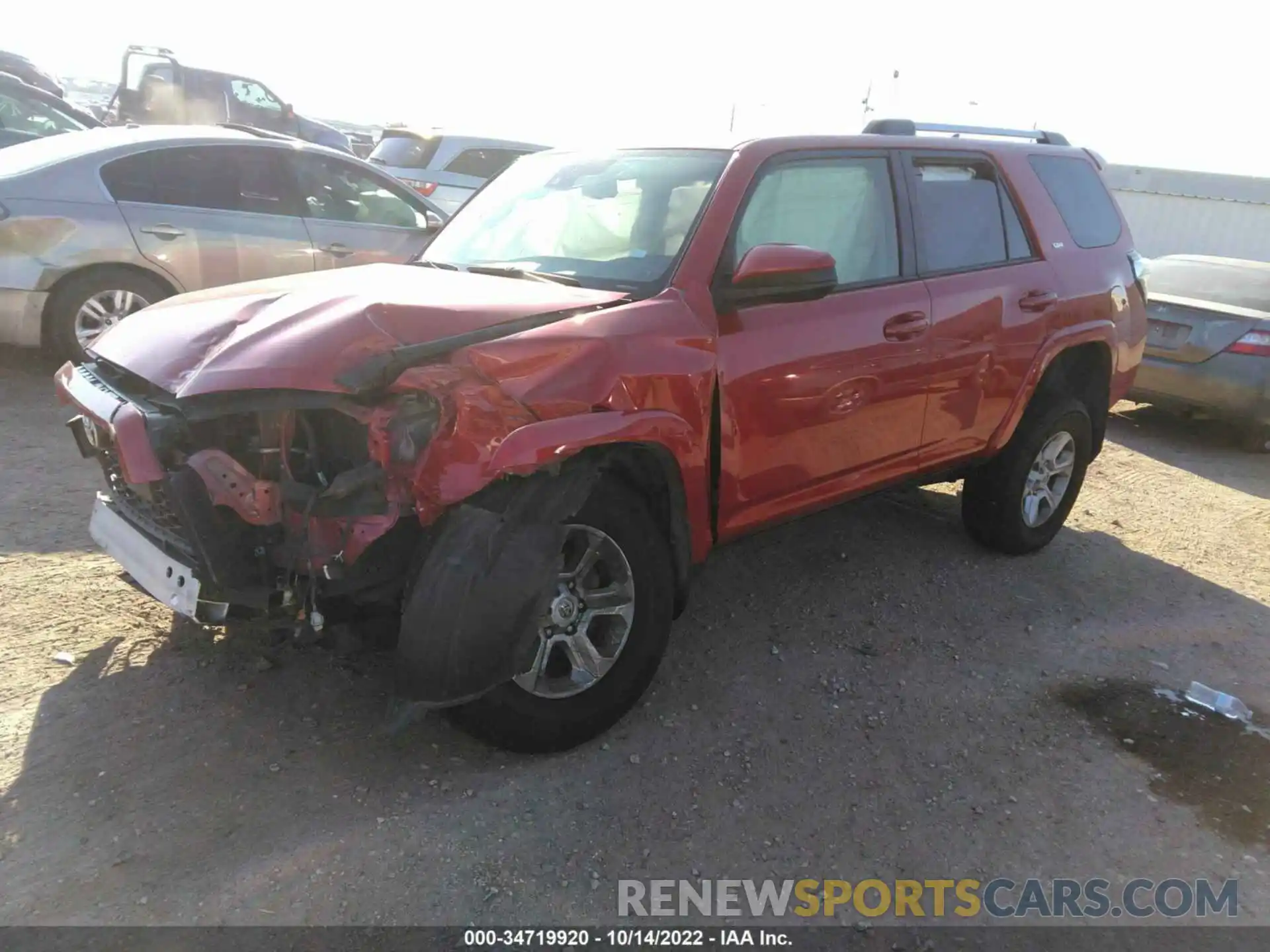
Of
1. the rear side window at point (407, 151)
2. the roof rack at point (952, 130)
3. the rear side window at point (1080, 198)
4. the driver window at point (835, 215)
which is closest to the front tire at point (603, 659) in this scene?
the driver window at point (835, 215)

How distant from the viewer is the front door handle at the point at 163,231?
5.97 metres

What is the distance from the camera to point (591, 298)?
10.1 feet

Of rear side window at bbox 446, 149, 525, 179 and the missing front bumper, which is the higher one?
rear side window at bbox 446, 149, 525, 179

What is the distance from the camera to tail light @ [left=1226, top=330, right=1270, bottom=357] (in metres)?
7.25

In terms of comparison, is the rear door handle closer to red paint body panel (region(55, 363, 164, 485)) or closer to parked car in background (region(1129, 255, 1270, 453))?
parked car in background (region(1129, 255, 1270, 453))

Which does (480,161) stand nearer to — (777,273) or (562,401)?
(777,273)

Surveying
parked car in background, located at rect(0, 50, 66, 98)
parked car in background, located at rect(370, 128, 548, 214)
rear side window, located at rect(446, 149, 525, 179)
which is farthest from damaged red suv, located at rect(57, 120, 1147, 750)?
parked car in background, located at rect(0, 50, 66, 98)

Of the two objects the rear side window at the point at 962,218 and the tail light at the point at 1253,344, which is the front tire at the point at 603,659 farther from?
the tail light at the point at 1253,344

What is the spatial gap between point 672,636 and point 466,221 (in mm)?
1998

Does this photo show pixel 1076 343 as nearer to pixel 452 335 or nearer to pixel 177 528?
pixel 452 335

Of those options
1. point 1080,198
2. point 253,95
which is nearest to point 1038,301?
point 1080,198

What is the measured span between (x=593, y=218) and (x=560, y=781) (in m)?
2.07

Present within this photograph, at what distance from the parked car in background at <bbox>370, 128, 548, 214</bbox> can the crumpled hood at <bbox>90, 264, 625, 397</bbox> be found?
25.5ft

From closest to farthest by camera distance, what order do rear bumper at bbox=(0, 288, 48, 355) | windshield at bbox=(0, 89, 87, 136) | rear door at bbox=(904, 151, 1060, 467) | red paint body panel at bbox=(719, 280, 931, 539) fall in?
red paint body panel at bbox=(719, 280, 931, 539) < rear door at bbox=(904, 151, 1060, 467) < rear bumper at bbox=(0, 288, 48, 355) < windshield at bbox=(0, 89, 87, 136)
